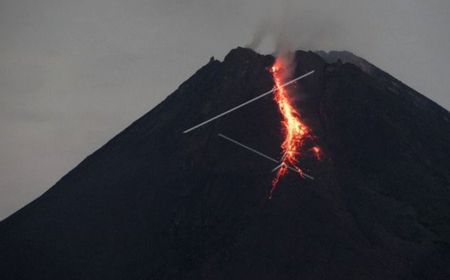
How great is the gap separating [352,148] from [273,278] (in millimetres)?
19891

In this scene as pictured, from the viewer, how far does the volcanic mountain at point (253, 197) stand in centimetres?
5681

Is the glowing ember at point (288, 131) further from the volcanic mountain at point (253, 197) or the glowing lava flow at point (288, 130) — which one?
the volcanic mountain at point (253, 197)

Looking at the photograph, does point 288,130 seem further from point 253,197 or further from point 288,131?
A: point 253,197

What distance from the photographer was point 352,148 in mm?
69438

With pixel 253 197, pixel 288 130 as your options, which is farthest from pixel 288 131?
pixel 253 197

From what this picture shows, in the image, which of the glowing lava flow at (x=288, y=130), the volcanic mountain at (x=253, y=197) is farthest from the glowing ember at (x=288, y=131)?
the volcanic mountain at (x=253, y=197)

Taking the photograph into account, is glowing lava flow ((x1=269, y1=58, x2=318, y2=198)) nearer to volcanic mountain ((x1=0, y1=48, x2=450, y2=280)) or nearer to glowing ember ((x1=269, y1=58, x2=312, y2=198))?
glowing ember ((x1=269, y1=58, x2=312, y2=198))

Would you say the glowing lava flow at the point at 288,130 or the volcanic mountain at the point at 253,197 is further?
the glowing lava flow at the point at 288,130

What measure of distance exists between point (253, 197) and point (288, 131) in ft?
29.6

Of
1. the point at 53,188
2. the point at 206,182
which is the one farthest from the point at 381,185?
the point at 53,188

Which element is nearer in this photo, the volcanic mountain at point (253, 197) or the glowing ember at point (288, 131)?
the volcanic mountain at point (253, 197)

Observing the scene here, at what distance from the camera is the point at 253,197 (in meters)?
62.3

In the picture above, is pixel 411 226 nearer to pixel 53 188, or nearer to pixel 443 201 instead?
pixel 443 201

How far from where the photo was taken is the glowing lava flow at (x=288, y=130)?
6438cm
